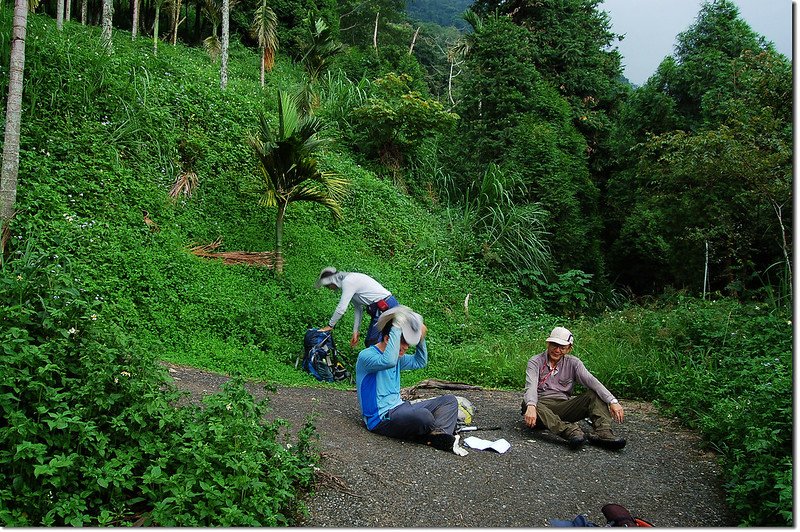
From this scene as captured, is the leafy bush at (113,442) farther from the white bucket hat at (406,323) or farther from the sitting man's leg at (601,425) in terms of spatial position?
the sitting man's leg at (601,425)

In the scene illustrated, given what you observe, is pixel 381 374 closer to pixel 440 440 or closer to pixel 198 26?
pixel 440 440

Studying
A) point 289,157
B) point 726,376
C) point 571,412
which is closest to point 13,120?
point 289,157

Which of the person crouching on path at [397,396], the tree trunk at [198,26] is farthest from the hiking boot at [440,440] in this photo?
the tree trunk at [198,26]

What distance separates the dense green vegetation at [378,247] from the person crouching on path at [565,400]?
845 mm

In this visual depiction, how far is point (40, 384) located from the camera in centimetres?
338

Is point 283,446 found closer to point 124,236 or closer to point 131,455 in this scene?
point 131,455

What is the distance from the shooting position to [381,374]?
4.80m

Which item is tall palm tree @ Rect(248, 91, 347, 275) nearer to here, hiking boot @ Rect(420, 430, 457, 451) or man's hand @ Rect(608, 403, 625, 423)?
hiking boot @ Rect(420, 430, 457, 451)

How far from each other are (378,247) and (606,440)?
798cm

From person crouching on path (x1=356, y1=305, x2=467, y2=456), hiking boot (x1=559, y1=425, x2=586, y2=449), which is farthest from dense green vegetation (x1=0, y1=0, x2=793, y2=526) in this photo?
hiking boot (x1=559, y1=425, x2=586, y2=449)

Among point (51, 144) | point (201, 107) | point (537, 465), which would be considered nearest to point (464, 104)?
point (201, 107)

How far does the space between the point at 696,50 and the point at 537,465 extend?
47.5 ft

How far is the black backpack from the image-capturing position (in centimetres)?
746

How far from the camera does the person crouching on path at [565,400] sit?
4887 mm
